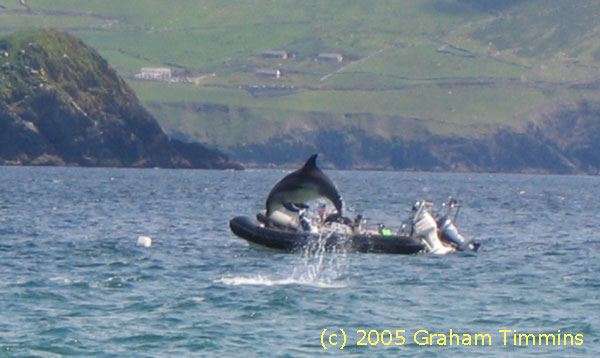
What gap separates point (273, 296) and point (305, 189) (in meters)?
4.41

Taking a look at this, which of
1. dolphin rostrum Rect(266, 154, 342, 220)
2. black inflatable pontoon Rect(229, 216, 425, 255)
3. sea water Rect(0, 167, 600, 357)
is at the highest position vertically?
dolphin rostrum Rect(266, 154, 342, 220)

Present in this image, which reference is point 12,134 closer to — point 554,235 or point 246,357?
point 554,235

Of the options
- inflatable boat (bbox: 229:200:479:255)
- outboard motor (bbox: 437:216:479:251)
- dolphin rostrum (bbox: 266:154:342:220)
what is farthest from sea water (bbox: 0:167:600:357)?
dolphin rostrum (bbox: 266:154:342:220)

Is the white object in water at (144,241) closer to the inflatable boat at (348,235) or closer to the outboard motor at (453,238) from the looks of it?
the inflatable boat at (348,235)

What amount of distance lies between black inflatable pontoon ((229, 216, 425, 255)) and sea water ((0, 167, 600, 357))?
68 centimetres

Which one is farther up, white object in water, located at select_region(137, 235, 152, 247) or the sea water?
white object in water, located at select_region(137, 235, 152, 247)

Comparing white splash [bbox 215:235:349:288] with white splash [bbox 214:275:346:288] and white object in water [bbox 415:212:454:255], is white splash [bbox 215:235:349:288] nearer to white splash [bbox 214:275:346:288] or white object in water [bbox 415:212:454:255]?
white splash [bbox 214:275:346:288]

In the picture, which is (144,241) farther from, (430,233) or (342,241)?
(430,233)

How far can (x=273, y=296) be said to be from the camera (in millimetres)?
39688

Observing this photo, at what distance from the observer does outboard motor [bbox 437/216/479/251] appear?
187 ft

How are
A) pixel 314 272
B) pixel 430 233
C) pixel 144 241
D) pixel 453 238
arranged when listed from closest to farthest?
pixel 314 272 < pixel 430 233 < pixel 144 241 < pixel 453 238

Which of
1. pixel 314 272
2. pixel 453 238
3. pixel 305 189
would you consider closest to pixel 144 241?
pixel 314 272

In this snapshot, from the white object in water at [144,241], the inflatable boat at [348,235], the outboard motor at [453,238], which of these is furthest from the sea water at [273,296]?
the outboard motor at [453,238]

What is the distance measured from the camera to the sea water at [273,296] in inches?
1278
